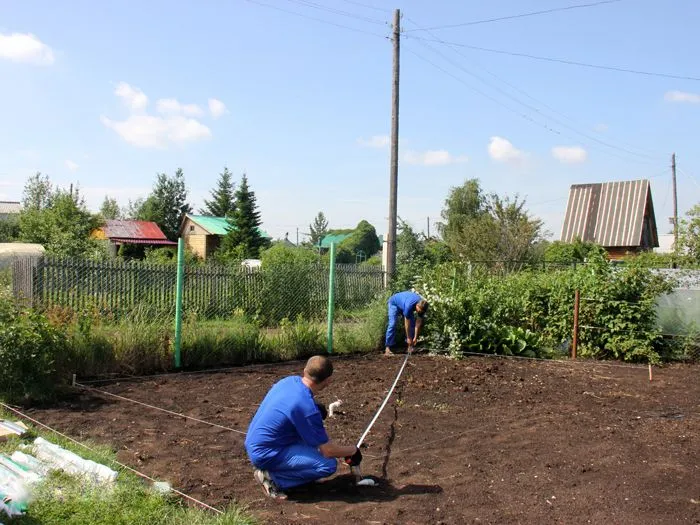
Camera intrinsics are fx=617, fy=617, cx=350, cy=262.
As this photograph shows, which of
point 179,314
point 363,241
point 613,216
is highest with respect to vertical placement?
point 613,216

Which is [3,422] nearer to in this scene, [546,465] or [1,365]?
Result: [1,365]

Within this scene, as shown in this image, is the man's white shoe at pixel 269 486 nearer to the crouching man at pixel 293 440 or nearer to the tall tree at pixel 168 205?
the crouching man at pixel 293 440

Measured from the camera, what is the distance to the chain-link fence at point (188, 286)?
1112cm

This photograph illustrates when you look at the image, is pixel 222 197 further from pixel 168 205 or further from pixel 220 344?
pixel 220 344

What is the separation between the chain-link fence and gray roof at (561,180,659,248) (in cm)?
2282

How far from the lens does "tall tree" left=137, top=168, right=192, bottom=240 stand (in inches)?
2496

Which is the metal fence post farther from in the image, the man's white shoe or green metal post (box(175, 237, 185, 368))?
the man's white shoe

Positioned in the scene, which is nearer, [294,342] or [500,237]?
[294,342]

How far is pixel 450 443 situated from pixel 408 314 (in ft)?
19.5

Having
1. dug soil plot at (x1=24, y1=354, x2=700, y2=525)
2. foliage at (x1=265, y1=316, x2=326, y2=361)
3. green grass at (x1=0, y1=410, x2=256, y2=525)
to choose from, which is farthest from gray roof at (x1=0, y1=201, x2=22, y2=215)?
green grass at (x1=0, y1=410, x2=256, y2=525)

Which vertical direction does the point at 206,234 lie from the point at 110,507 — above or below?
above

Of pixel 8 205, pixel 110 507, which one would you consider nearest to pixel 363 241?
pixel 110 507

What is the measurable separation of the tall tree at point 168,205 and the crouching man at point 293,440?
2390 inches

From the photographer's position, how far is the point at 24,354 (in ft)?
22.7
